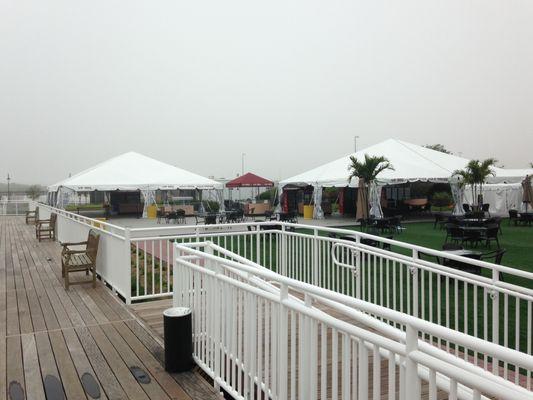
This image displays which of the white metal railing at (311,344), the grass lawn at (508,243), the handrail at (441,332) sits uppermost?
the handrail at (441,332)

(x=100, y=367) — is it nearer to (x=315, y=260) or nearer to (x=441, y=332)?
(x=441, y=332)

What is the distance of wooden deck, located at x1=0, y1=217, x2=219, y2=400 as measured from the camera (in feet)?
11.2

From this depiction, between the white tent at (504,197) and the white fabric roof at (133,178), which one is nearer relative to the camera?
the white fabric roof at (133,178)

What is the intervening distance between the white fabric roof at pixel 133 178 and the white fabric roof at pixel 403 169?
20.6ft

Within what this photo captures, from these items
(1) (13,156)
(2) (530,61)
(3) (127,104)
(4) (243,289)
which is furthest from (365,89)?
(1) (13,156)

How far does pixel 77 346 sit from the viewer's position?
4.34 meters

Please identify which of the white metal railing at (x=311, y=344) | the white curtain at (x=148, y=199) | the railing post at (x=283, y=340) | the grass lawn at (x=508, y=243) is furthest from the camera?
the white curtain at (x=148, y=199)

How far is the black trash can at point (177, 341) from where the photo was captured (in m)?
3.69

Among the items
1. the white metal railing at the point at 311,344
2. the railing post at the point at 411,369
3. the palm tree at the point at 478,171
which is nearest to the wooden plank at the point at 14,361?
the white metal railing at the point at 311,344

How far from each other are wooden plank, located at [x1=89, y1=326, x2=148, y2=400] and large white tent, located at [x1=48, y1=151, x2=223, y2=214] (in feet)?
60.7

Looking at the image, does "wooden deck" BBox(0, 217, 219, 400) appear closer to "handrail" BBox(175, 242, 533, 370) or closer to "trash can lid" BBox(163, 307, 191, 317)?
"trash can lid" BBox(163, 307, 191, 317)

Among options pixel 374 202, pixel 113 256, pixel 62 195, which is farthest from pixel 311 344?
pixel 62 195

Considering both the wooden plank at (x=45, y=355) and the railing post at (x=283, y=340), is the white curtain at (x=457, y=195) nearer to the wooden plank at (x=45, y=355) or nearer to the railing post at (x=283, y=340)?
the wooden plank at (x=45, y=355)

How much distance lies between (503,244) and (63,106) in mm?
25803
